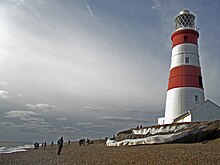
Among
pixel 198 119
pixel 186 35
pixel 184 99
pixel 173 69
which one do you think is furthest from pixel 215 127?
pixel 186 35

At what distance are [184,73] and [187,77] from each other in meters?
0.57

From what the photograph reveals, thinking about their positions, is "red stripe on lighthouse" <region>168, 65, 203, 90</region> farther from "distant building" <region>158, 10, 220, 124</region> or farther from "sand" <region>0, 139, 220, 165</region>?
"sand" <region>0, 139, 220, 165</region>

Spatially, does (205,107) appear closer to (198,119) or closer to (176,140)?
(198,119)

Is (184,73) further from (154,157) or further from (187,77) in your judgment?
(154,157)

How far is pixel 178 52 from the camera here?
27266 mm

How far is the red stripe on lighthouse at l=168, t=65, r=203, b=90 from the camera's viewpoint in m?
25.6

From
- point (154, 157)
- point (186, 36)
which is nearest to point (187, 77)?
point (186, 36)

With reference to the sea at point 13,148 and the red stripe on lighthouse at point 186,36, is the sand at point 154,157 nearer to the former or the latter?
the red stripe on lighthouse at point 186,36

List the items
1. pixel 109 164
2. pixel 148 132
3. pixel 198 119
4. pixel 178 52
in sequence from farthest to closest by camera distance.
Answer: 1. pixel 178 52
2. pixel 148 132
3. pixel 198 119
4. pixel 109 164

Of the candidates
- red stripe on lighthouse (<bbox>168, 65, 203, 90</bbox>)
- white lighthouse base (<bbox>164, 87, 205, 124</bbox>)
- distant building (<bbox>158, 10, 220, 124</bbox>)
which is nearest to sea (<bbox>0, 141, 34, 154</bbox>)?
white lighthouse base (<bbox>164, 87, 205, 124</bbox>)

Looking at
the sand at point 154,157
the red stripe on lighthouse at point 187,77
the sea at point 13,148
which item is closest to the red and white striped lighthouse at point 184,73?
the red stripe on lighthouse at point 187,77

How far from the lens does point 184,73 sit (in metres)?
25.9

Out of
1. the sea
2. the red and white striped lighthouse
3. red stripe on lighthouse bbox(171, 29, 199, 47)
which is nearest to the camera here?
the red and white striped lighthouse

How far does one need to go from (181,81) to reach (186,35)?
5864mm
